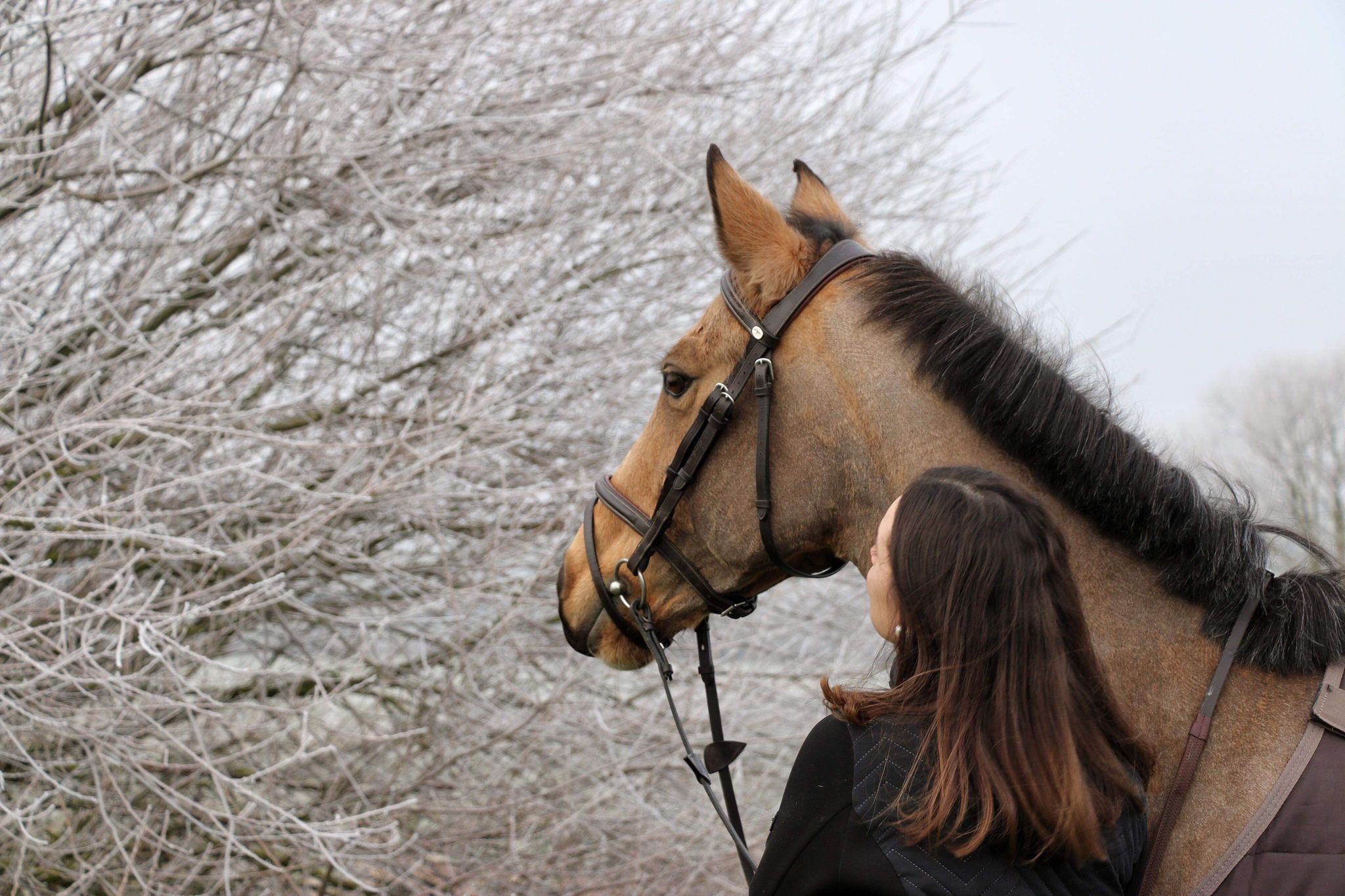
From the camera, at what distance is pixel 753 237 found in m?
2.19

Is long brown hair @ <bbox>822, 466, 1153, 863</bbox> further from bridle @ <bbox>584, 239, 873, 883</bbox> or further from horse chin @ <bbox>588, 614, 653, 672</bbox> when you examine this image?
horse chin @ <bbox>588, 614, 653, 672</bbox>

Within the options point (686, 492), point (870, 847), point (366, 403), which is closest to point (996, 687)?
point (870, 847)

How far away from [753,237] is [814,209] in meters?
0.26

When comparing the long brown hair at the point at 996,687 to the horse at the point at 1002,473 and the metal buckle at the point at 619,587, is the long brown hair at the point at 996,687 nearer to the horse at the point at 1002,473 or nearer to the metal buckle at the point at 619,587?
the horse at the point at 1002,473

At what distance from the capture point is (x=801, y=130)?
588cm

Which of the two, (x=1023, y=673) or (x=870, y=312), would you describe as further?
(x=870, y=312)

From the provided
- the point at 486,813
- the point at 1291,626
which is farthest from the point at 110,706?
the point at 1291,626

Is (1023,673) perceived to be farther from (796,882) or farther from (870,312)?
(870,312)

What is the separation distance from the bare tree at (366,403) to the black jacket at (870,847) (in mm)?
2536

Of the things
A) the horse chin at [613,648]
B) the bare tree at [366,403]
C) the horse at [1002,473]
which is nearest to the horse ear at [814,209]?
the horse at [1002,473]

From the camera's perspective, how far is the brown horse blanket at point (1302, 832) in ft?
4.91

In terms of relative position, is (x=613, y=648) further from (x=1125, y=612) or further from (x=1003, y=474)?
(x=1125, y=612)

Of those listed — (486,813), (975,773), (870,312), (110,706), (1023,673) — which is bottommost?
(486,813)

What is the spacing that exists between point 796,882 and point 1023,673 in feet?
1.47
